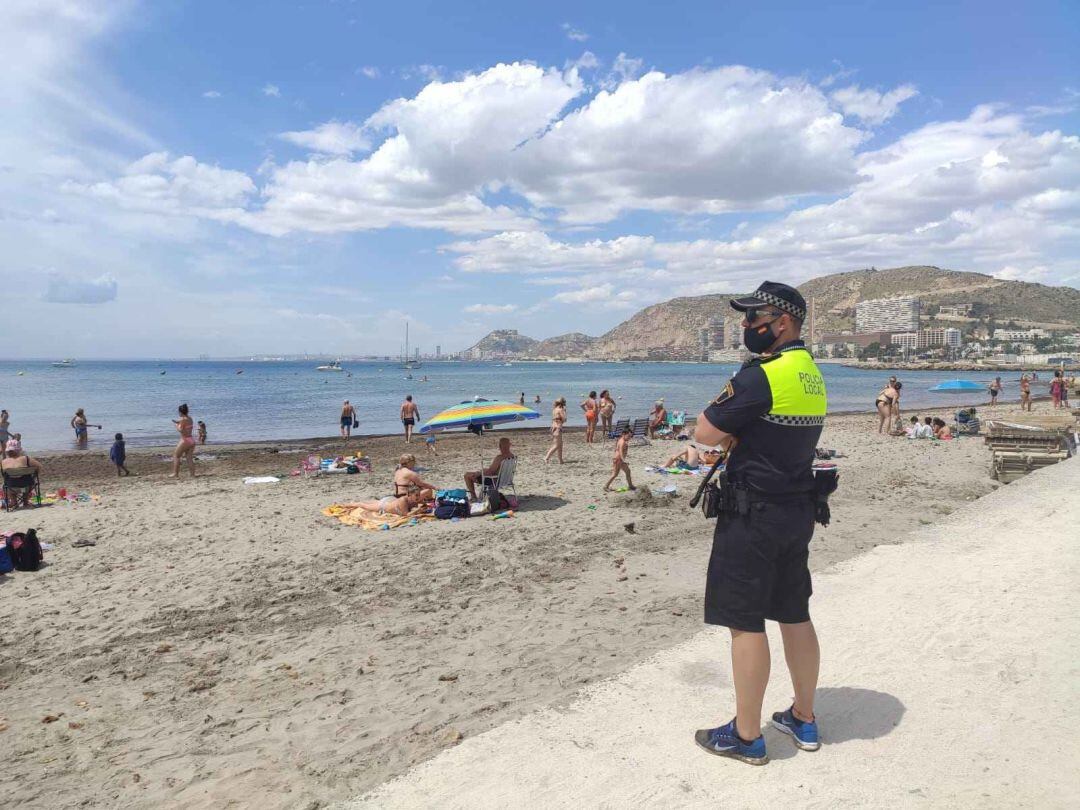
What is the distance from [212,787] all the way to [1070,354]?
155 m

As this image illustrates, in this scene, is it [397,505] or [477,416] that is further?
[477,416]

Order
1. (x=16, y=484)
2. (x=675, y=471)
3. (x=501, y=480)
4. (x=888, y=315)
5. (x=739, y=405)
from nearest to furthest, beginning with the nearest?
(x=739, y=405) < (x=501, y=480) < (x=16, y=484) < (x=675, y=471) < (x=888, y=315)

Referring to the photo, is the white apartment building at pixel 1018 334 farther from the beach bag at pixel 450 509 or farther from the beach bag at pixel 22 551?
the beach bag at pixel 22 551

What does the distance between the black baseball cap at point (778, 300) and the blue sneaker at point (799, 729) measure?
1.77 meters

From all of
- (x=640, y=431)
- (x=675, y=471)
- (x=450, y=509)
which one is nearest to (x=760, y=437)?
(x=450, y=509)

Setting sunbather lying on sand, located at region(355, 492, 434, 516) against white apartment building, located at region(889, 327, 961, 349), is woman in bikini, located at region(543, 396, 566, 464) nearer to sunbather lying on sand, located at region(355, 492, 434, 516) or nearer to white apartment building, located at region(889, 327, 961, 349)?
sunbather lying on sand, located at region(355, 492, 434, 516)

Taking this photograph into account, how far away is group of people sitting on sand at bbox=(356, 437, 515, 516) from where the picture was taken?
32.1 feet

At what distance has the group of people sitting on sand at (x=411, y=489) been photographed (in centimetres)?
978

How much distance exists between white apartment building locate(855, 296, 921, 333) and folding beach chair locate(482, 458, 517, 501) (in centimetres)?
16643

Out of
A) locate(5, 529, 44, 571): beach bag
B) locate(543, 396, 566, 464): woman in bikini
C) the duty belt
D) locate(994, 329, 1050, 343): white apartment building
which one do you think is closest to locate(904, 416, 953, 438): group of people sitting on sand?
locate(543, 396, 566, 464): woman in bikini

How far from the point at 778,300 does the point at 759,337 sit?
0.57 feet

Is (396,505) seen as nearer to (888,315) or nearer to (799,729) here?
(799,729)

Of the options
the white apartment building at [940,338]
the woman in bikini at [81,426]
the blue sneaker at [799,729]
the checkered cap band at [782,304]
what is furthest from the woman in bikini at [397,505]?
the white apartment building at [940,338]

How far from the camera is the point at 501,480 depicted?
33.9ft
